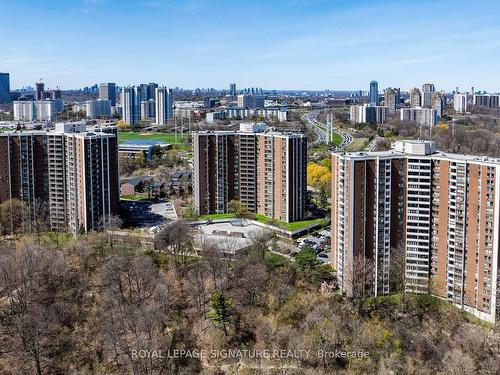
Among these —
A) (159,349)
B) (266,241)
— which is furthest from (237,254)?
(159,349)

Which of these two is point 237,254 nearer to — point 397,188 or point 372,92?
point 397,188

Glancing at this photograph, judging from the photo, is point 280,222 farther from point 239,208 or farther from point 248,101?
point 248,101

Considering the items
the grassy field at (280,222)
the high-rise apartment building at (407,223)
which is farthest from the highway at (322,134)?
the high-rise apartment building at (407,223)

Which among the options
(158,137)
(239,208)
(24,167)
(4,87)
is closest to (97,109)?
(158,137)

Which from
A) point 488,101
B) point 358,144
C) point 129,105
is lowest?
point 358,144

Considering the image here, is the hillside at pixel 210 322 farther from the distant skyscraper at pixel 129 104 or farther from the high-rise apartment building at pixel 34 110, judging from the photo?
the distant skyscraper at pixel 129 104

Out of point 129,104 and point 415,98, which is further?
point 415,98
